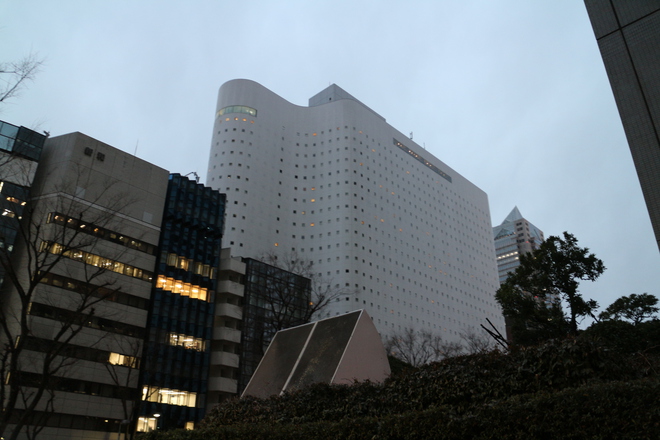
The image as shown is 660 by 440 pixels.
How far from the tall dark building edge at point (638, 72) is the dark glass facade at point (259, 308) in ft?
148

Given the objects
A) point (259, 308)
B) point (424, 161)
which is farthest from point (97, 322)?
point (424, 161)

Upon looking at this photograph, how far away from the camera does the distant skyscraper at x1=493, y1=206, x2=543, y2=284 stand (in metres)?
172

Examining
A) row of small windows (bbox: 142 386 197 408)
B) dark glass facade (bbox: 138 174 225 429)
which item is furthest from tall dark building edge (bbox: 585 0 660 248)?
row of small windows (bbox: 142 386 197 408)

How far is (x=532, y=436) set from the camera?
7258 millimetres

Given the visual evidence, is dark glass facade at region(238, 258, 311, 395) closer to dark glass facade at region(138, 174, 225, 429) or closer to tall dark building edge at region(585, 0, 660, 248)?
dark glass facade at region(138, 174, 225, 429)

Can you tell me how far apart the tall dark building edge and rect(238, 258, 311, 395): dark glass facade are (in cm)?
4505

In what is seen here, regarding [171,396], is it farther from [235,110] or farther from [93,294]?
[235,110]

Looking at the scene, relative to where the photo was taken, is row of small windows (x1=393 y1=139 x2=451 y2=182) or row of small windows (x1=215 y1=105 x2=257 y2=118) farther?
row of small windows (x1=393 y1=139 x2=451 y2=182)

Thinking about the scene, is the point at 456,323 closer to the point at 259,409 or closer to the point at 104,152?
the point at 104,152

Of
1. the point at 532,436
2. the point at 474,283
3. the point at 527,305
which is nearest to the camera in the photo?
the point at 532,436

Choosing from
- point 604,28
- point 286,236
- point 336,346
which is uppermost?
point 286,236

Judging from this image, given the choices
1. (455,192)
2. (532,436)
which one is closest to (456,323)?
(455,192)

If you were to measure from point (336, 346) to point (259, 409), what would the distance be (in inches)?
115

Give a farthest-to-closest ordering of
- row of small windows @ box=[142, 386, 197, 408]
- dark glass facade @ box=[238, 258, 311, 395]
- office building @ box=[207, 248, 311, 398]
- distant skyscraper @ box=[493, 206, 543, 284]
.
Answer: distant skyscraper @ box=[493, 206, 543, 284], dark glass facade @ box=[238, 258, 311, 395], office building @ box=[207, 248, 311, 398], row of small windows @ box=[142, 386, 197, 408]
